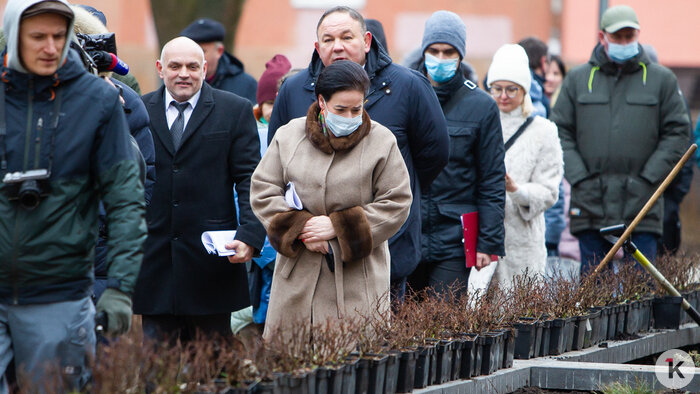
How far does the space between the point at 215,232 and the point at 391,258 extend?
88cm

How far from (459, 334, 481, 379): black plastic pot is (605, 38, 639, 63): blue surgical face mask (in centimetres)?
339

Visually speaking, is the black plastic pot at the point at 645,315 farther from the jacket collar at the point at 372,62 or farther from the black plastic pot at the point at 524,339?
the jacket collar at the point at 372,62

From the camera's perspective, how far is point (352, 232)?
5.73m

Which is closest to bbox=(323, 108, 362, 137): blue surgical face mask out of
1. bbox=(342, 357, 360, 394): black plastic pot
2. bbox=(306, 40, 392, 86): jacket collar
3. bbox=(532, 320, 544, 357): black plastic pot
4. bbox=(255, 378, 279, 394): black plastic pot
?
bbox=(306, 40, 392, 86): jacket collar

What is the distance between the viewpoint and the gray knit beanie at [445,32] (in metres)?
7.58

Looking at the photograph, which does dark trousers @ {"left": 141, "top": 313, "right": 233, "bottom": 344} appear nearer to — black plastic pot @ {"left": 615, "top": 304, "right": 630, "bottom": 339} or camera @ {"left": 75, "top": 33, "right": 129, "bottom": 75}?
camera @ {"left": 75, "top": 33, "right": 129, "bottom": 75}

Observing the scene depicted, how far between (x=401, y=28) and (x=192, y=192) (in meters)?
13.3

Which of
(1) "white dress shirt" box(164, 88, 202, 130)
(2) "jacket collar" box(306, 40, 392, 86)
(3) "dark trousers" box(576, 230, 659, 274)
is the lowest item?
(3) "dark trousers" box(576, 230, 659, 274)

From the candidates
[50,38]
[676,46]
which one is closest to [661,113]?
[50,38]

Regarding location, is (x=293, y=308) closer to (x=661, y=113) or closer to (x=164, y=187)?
(x=164, y=187)

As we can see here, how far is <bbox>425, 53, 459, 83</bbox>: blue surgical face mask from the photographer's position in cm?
752

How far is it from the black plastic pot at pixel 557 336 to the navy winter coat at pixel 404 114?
1183 mm

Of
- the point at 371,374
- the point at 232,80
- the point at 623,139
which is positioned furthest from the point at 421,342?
the point at 232,80

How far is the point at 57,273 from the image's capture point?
461 centimetres
